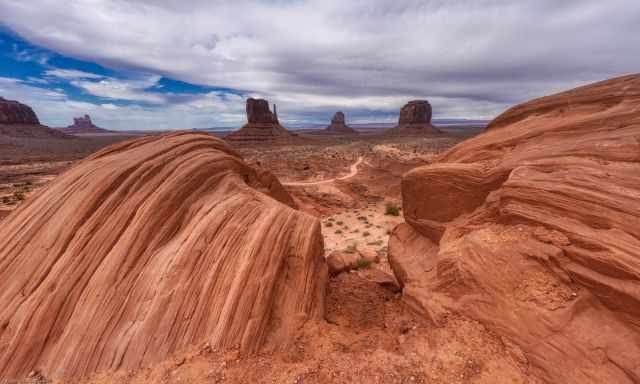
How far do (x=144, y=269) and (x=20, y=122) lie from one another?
18546 centimetres

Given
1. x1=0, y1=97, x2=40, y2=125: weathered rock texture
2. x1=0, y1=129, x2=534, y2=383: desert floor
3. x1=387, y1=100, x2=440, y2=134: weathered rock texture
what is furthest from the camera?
x1=387, y1=100, x2=440, y2=134: weathered rock texture

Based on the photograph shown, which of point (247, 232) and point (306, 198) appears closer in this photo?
point (247, 232)

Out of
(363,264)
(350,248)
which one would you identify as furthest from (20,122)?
(363,264)

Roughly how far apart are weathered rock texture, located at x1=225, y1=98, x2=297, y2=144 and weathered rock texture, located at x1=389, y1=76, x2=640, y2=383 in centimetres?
9538

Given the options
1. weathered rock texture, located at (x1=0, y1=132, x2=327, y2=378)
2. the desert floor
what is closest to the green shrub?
the desert floor

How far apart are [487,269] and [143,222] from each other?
28.2ft

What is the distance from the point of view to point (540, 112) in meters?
8.45

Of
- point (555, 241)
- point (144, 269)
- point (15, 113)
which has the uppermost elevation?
point (15, 113)

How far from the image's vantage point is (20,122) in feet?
398

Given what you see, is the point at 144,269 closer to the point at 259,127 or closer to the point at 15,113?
the point at 259,127

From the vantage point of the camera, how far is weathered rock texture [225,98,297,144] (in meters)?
99.2

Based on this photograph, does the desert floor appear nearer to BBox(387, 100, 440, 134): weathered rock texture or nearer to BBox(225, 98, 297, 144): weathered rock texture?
BBox(225, 98, 297, 144): weathered rock texture

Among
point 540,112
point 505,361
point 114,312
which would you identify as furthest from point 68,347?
point 540,112

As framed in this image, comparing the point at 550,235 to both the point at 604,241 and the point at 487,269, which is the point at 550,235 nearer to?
the point at 604,241
